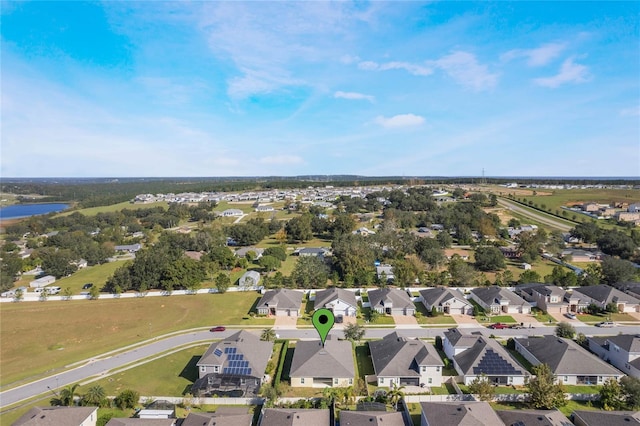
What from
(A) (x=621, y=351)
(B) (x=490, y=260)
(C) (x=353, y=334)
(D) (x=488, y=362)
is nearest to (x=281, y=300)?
(C) (x=353, y=334)

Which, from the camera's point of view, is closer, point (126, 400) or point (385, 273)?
point (126, 400)

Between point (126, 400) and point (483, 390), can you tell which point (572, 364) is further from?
point (126, 400)

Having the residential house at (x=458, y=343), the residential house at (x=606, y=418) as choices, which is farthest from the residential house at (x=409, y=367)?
the residential house at (x=606, y=418)

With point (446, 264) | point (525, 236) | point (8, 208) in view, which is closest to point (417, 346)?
point (446, 264)

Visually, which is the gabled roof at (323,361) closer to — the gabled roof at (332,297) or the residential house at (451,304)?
the gabled roof at (332,297)

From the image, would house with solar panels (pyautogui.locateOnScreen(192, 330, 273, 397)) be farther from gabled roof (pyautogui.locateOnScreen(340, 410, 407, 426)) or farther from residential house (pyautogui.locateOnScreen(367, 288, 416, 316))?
residential house (pyautogui.locateOnScreen(367, 288, 416, 316))

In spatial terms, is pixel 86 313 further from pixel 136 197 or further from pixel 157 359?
pixel 136 197
